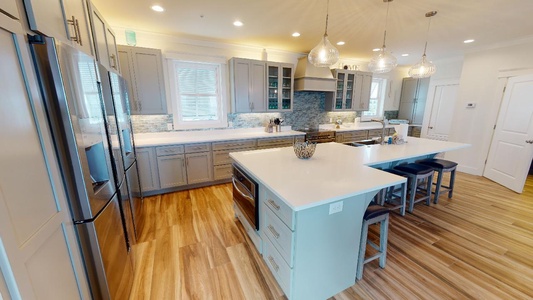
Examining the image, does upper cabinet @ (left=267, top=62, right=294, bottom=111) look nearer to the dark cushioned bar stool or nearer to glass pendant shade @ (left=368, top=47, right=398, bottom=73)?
glass pendant shade @ (left=368, top=47, right=398, bottom=73)

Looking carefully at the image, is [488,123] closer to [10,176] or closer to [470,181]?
[470,181]

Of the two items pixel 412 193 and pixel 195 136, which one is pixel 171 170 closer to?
pixel 195 136

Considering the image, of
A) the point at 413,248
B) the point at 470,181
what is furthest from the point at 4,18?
the point at 470,181

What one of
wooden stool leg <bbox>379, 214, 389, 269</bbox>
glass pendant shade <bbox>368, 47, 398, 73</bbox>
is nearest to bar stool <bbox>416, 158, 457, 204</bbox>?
glass pendant shade <bbox>368, 47, 398, 73</bbox>

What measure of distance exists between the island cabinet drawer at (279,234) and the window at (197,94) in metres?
2.78

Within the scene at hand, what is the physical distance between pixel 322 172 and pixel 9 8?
6.33ft

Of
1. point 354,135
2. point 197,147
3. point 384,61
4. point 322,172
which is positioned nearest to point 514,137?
point 354,135

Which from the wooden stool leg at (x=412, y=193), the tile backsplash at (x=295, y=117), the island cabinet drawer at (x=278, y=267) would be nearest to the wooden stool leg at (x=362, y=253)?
the island cabinet drawer at (x=278, y=267)

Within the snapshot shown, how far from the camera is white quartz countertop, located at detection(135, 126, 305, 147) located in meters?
3.29

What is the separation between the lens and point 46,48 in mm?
944

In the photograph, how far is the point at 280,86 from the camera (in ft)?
13.7

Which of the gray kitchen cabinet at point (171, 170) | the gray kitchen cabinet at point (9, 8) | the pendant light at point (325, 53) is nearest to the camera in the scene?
the gray kitchen cabinet at point (9, 8)

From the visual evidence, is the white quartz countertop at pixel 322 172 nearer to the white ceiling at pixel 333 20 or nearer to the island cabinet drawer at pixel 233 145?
the island cabinet drawer at pixel 233 145

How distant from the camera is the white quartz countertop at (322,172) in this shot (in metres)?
1.27
